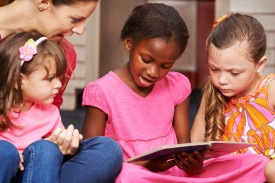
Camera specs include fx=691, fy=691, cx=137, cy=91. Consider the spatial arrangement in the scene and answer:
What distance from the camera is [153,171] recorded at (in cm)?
220

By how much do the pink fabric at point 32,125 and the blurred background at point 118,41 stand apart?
1.28 m

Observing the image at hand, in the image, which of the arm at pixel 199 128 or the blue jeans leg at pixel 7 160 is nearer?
the blue jeans leg at pixel 7 160

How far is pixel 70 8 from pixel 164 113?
464mm

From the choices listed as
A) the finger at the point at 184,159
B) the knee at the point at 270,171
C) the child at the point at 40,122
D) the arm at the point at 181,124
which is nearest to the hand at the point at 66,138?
the child at the point at 40,122

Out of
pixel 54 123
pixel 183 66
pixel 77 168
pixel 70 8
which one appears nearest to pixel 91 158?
pixel 77 168

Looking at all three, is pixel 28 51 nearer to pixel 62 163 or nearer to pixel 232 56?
pixel 62 163

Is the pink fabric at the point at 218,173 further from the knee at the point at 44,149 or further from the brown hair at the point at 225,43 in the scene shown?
the knee at the point at 44,149

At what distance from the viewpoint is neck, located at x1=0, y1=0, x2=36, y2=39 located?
2.12m

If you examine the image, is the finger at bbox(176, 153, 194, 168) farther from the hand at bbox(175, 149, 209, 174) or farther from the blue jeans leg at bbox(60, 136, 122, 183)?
the blue jeans leg at bbox(60, 136, 122, 183)

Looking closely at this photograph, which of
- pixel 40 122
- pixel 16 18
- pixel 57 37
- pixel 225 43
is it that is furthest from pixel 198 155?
pixel 16 18

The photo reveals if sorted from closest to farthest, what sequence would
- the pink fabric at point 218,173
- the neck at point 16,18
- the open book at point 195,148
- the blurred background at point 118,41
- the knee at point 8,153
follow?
the knee at point 8,153 → the open book at point 195,148 → the pink fabric at point 218,173 → the neck at point 16,18 → the blurred background at point 118,41

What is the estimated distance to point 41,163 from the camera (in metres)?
1.83

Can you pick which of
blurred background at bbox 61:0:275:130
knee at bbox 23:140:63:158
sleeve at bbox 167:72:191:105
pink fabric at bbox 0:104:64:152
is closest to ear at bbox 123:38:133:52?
sleeve at bbox 167:72:191:105

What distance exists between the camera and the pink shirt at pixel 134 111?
2.21 m
